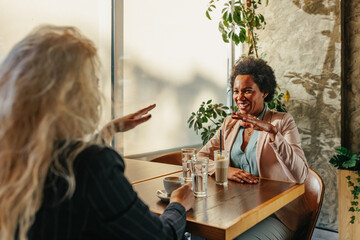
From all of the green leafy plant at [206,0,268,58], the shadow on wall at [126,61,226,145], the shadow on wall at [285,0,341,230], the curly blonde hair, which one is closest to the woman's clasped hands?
the curly blonde hair

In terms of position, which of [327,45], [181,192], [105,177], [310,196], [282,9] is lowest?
[310,196]

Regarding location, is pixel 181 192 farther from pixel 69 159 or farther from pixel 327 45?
pixel 327 45

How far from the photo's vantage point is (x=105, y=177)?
71 centimetres

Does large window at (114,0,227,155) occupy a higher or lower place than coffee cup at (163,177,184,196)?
higher

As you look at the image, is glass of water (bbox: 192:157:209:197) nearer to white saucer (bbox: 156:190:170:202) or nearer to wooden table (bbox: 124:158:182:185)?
white saucer (bbox: 156:190:170:202)

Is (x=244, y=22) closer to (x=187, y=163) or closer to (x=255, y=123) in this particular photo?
(x=255, y=123)

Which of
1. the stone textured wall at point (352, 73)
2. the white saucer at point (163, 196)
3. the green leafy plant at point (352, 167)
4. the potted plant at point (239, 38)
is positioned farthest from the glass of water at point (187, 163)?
the stone textured wall at point (352, 73)

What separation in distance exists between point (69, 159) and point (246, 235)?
108cm

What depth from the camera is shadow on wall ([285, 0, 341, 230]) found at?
302cm

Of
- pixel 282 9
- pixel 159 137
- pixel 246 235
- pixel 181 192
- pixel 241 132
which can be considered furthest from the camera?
pixel 282 9

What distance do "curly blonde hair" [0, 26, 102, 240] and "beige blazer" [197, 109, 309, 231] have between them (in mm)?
1157

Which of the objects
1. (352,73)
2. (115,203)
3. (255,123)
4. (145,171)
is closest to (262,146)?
(255,123)

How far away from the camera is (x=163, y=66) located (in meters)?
3.05

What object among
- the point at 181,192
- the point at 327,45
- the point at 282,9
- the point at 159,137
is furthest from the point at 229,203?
the point at 282,9
